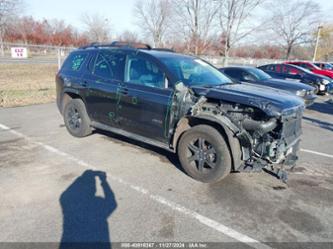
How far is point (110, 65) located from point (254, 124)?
284cm

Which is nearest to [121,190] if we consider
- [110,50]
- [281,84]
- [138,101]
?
[138,101]

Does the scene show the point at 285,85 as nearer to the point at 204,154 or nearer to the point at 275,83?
the point at 275,83

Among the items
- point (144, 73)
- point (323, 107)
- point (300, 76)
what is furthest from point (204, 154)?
point (300, 76)

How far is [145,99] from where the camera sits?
Result: 4.21 m

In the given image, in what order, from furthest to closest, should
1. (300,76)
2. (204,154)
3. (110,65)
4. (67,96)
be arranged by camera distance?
(300,76), (67,96), (110,65), (204,154)

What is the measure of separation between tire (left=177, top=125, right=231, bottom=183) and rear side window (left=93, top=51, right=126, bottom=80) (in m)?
1.73

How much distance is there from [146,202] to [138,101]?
173cm

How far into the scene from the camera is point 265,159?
351cm

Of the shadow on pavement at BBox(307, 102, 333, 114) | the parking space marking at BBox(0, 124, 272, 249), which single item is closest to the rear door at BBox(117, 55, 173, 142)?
the parking space marking at BBox(0, 124, 272, 249)

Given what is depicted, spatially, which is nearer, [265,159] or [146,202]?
[146,202]

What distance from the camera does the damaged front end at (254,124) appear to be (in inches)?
131

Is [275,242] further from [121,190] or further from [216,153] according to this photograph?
[121,190]

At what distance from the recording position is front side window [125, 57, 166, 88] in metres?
4.13

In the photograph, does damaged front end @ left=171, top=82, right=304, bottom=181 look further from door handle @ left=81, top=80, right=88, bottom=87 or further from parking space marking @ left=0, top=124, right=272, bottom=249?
door handle @ left=81, top=80, right=88, bottom=87
